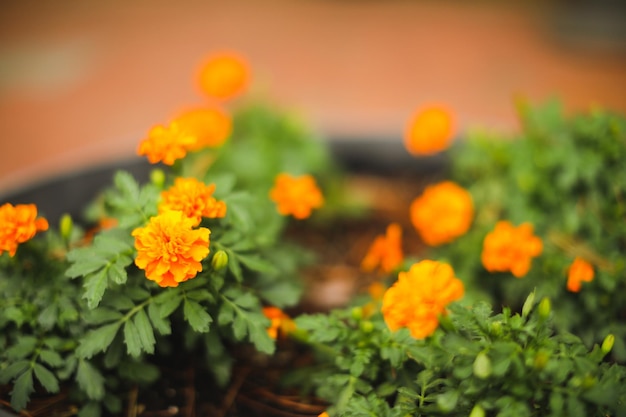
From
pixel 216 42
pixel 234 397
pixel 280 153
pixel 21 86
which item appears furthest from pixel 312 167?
pixel 216 42

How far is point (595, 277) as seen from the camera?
123cm

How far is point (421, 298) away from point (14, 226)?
73 cm

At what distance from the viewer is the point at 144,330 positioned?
99cm

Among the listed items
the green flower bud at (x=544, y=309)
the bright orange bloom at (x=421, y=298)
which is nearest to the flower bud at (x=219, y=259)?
the bright orange bloom at (x=421, y=298)

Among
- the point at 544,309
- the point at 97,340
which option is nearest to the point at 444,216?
the point at 544,309

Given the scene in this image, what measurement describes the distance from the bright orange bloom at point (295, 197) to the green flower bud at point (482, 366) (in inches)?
21.9

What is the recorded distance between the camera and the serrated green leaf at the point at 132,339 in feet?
3.17

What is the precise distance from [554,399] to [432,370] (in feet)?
0.66

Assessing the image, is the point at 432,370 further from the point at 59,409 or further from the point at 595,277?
the point at 59,409

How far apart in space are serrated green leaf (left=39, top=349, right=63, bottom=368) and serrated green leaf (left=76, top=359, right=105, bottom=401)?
4 centimetres

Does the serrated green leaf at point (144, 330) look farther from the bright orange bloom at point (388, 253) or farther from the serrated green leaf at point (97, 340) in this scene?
the bright orange bloom at point (388, 253)

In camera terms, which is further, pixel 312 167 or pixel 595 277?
pixel 312 167

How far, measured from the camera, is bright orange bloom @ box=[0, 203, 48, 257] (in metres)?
1.00

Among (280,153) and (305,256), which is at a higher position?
(280,153)
